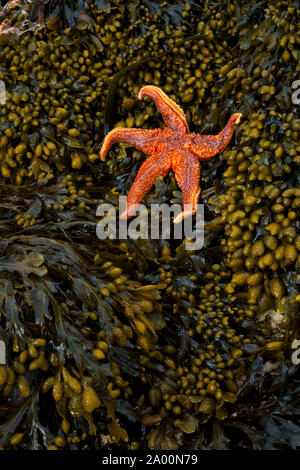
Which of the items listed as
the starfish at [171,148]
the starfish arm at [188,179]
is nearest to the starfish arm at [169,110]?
the starfish at [171,148]

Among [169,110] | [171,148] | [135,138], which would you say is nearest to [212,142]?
[171,148]

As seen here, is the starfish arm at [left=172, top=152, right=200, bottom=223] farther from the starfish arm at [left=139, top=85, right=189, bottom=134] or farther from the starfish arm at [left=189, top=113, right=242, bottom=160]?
the starfish arm at [left=139, top=85, right=189, bottom=134]

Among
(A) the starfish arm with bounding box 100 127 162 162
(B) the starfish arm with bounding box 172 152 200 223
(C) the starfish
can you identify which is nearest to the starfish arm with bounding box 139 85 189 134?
(C) the starfish

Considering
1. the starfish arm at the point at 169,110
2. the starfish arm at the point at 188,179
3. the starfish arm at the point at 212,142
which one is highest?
the starfish arm at the point at 169,110

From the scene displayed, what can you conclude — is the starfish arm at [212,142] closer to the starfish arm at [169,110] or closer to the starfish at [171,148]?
the starfish at [171,148]

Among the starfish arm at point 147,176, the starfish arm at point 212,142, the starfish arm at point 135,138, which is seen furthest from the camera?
the starfish arm at point 135,138
